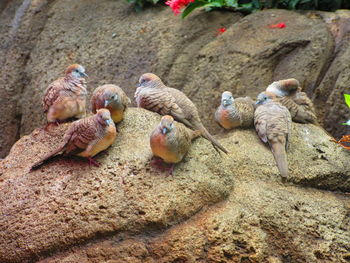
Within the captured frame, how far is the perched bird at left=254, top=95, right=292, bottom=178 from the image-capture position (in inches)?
196

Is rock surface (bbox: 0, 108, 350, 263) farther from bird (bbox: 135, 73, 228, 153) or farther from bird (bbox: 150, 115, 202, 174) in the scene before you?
bird (bbox: 135, 73, 228, 153)

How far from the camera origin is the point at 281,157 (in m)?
4.96

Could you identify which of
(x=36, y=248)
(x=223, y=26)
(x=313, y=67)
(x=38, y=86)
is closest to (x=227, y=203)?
(x=36, y=248)

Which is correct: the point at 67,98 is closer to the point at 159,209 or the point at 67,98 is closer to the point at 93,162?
the point at 93,162

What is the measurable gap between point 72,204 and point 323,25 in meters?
4.32

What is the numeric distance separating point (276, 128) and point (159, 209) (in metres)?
1.79

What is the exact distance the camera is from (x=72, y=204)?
4.03 meters

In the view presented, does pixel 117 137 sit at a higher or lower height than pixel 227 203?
higher

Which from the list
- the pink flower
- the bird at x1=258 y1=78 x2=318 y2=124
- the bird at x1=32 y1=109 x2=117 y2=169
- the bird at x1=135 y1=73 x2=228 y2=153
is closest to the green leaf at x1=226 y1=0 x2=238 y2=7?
the pink flower

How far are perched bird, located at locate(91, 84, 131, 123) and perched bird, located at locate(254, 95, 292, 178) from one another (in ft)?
4.97

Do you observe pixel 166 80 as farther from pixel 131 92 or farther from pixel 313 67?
pixel 313 67

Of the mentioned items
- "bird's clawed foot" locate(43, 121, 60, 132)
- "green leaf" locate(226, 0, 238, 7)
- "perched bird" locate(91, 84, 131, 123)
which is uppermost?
"perched bird" locate(91, 84, 131, 123)

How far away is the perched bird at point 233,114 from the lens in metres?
5.43

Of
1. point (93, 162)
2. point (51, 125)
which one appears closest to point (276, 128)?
point (93, 162)
